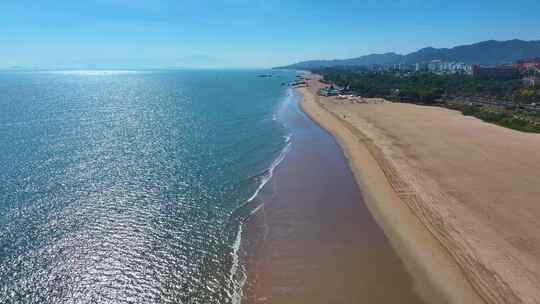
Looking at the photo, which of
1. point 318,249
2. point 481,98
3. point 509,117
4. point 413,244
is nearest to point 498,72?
point 481,98

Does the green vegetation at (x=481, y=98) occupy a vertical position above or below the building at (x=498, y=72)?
below

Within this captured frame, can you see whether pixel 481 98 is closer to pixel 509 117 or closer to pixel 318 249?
pixel 509 117

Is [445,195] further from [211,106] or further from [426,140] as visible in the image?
[211,106]

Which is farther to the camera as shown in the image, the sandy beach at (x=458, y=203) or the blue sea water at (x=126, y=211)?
the sandy beach at (x=458, y=203)

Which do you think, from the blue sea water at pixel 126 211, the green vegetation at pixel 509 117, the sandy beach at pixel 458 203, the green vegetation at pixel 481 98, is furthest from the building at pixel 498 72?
the blue sea water at pixel 126 211

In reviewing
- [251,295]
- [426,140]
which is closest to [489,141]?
[426,140]

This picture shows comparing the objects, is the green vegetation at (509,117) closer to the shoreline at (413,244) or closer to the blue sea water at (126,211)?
the shoreline at (413,244)

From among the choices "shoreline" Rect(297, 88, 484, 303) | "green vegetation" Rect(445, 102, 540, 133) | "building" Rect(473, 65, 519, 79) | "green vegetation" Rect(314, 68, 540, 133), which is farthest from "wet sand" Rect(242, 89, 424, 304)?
"building" Rect(473, 65, 519, 79)
